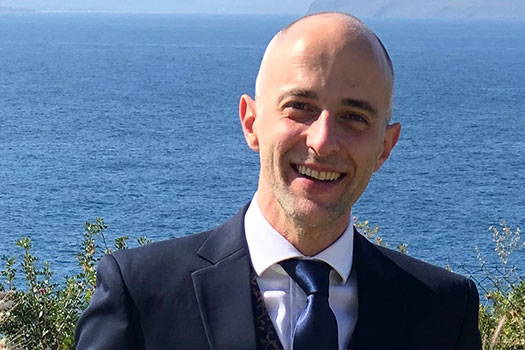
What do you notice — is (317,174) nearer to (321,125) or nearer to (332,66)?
(321,125)

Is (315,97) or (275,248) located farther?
(275,248)

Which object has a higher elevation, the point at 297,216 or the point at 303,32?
the point at 303,32

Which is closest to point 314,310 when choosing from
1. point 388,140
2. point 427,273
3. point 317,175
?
point 317,175

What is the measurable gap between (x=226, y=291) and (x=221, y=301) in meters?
0.04

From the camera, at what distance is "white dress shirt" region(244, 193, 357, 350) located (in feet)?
11.3

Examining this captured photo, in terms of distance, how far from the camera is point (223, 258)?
354 centimetres

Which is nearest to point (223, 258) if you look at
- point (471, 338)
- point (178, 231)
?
point (471, 338)

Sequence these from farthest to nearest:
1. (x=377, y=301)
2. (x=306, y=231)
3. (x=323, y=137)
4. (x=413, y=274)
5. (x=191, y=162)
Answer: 1. (x=191, y=162)
2. (x=413, y=274)
3. (x=377, y=301)
4. (x=306, y=231)
5. (x=323, y=137)

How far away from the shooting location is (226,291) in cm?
345

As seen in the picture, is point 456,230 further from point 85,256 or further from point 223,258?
point 223,258

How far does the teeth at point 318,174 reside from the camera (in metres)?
3.32

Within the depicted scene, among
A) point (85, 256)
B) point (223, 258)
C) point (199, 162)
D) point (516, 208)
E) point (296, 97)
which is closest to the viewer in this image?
point (296, 97)

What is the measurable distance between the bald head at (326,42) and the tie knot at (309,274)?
0.61m

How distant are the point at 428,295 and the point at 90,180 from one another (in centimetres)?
7363
